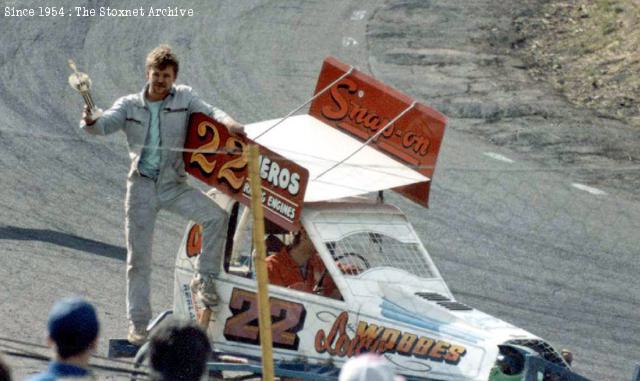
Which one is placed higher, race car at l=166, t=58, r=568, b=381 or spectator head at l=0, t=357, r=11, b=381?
race car at l=166, t=58, r=568, b=381

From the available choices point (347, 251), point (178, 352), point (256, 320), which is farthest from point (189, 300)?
point (178, 352)

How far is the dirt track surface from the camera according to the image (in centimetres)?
1380

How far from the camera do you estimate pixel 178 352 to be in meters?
5.63

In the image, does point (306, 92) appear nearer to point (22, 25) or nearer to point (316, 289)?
point (22, 25)

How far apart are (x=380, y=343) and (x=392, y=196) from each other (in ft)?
24.9

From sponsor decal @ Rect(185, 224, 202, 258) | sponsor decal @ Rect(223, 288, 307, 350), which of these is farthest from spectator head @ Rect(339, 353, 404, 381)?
sponsor decal @ Rect(185, 224, 202, 258)

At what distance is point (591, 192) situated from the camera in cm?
1798

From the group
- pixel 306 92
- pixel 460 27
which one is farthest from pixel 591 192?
pixel 460 27

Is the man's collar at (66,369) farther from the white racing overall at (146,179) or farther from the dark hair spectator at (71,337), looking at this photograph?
the white racing overall at (146,179)

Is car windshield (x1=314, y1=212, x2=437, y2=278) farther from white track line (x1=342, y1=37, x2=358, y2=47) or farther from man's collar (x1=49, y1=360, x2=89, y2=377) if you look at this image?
white track line (x1=342, y1=37, x2=358, y2=47)

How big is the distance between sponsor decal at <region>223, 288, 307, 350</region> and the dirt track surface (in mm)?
1697

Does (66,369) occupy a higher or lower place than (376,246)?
lower

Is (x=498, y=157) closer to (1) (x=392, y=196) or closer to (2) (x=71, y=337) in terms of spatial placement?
(1) (x=392, y=196)

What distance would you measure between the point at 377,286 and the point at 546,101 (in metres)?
11.4
